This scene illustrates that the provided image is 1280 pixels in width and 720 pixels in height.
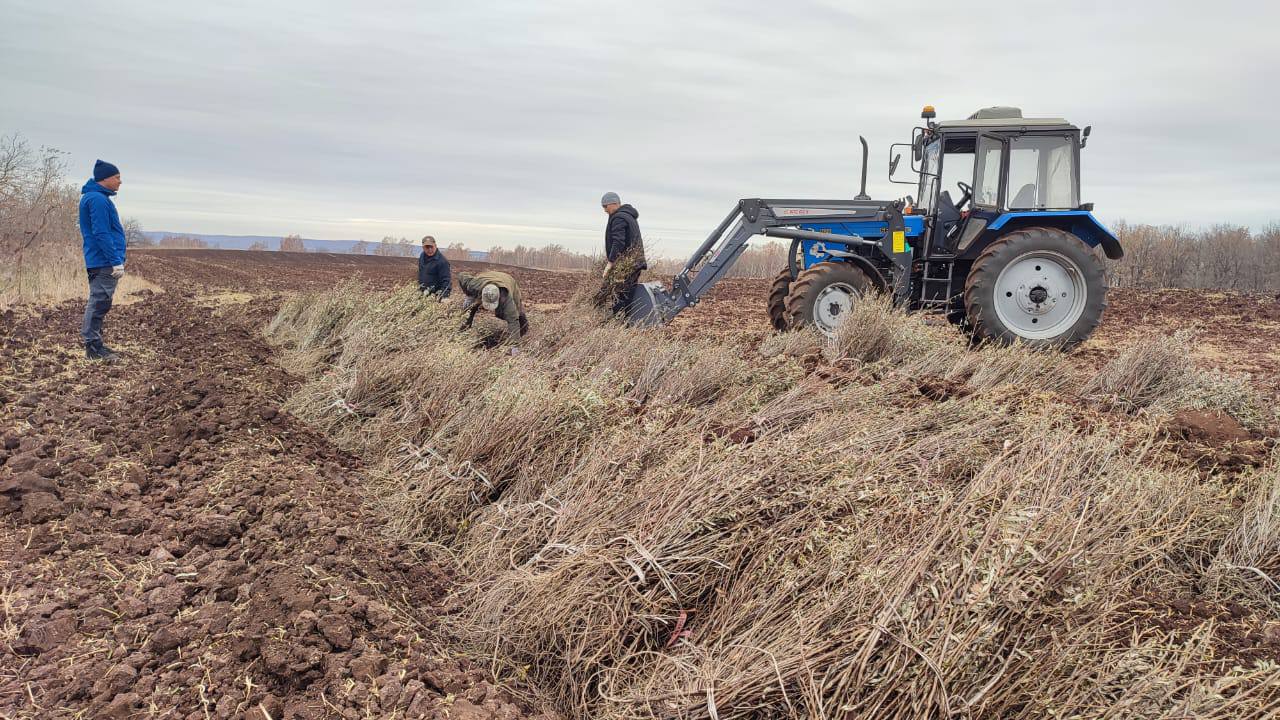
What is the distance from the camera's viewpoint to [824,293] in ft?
29.5

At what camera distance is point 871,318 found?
24.0 feet

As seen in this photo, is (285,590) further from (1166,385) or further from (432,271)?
(432,271)

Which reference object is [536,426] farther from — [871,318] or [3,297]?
[3,297]

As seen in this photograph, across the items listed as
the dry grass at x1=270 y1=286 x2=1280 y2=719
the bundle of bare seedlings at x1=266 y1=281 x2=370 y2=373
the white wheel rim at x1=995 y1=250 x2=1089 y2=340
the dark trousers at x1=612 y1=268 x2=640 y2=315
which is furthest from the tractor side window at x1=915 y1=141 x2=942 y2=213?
the bundle of bare seedlings at x1=266 y1=281 x2=370 y2=373

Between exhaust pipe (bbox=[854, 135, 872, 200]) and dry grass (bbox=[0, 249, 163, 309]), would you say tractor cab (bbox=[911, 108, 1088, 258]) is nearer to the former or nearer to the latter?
exhaust pipe (bbox=[854, 135, 872, 200])

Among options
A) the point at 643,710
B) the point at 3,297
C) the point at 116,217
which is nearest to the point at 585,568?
the point at 643,710

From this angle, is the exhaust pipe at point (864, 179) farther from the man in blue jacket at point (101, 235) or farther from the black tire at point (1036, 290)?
the man in blue jacket at point (101, 235)

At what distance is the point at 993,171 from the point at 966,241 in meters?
0.86

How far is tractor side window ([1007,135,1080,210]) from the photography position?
8844 millimetres

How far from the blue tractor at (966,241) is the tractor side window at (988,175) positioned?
0.01 metres

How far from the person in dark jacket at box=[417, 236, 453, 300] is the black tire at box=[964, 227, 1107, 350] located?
20.4 feet

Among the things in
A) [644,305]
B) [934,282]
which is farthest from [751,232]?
[934,282]

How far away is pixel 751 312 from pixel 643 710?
498 inches

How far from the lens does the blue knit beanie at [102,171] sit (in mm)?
7414
